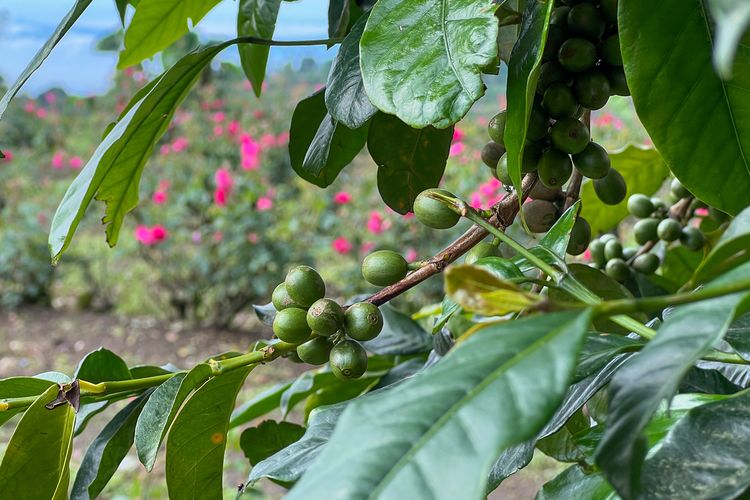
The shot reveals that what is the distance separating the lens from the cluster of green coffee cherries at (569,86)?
1.62 feet

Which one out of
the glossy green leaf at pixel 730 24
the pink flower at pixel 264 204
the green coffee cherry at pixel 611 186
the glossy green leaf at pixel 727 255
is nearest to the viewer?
the glossy green leaf at pixel 730 24

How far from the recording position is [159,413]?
48 centimetres

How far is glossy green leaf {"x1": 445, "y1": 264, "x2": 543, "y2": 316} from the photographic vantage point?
30 centimetres

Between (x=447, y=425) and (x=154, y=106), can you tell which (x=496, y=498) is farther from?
(x=447, y=425)

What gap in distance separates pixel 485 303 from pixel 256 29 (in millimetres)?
537

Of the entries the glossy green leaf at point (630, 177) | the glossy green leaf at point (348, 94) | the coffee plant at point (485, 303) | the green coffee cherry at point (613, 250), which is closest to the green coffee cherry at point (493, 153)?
the coffee plant at point (485, 303)

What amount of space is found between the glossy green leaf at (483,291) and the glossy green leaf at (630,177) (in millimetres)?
707

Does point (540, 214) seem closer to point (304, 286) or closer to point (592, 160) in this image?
point (592, 160)

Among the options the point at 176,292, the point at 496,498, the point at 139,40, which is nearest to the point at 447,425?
the point at 139,40

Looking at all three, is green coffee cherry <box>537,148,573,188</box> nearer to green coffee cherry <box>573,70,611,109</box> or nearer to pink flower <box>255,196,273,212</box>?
green coffee cherry <box>573,70,611,109</box>

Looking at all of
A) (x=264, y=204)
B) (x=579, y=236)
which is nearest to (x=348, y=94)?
(x=579, y=236)

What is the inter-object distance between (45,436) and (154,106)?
26 centimetres

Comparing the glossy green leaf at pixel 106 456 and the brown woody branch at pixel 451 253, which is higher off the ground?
the brown woody branch at pixel 451 253

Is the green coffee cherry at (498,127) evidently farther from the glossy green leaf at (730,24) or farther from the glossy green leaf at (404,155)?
the glossy green leaf at (730,24)
